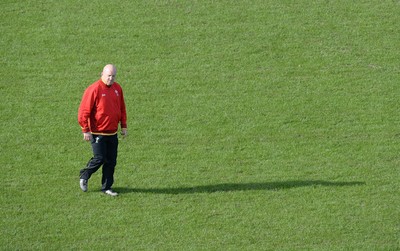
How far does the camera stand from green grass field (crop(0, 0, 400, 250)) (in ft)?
39.5

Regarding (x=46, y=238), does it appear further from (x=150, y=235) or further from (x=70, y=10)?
(x=70, y=10)

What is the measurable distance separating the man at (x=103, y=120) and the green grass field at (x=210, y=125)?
1.45 feet

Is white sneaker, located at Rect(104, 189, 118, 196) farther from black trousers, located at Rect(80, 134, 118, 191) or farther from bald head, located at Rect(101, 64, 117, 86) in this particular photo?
bald head, located at Rect(101, 64, 117, 86)

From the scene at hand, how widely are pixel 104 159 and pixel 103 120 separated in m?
0.60

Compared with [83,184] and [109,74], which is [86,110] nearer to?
[109,74]

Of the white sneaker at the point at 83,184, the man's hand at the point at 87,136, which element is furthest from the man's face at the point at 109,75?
the white sneaker at the point at 83,184

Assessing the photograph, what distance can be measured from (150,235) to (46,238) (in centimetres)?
141

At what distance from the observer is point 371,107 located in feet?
52.7

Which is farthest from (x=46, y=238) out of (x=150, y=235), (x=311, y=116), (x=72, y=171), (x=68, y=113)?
(x=311, y=116)

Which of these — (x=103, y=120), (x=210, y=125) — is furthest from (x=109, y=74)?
(x=210, y=125)

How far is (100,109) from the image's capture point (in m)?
12.6

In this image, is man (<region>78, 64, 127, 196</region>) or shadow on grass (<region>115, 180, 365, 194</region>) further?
shadow on grass (<region>115, 180, 365, 194</region>)

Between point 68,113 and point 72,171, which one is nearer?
point 72,171

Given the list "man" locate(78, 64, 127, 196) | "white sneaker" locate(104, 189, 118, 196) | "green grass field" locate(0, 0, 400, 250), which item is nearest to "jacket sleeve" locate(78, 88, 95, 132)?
"man" locate(78, 64, 127, 196)
